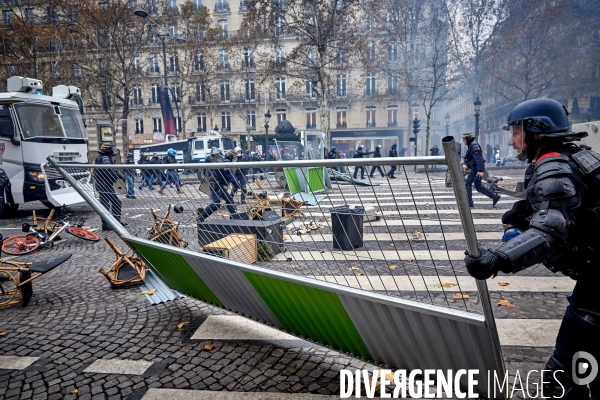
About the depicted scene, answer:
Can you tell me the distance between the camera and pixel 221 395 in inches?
104

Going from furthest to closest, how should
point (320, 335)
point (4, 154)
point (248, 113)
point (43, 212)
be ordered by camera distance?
point (248, 113) → point (43, 212) → point (4, 154) → point (320, 335)

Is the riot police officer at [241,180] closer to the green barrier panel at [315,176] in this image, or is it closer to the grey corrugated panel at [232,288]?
the green barrier panel at [315,176]

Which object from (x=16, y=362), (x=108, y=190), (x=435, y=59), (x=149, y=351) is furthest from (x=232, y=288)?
(x=435, y=59)

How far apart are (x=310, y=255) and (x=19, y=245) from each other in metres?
6.35

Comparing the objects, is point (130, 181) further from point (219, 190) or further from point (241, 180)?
point (241, 180)

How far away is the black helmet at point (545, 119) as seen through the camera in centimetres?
194

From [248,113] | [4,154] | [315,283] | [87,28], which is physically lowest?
[315,283]

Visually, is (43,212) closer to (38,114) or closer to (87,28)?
(38,114)

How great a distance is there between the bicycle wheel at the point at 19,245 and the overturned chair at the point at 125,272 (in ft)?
9.68

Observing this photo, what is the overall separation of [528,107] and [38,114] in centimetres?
1196

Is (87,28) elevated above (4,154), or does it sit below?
above

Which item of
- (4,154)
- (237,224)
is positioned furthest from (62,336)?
(4,154)

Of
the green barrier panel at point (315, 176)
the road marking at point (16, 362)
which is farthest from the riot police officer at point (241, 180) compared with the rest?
the road marking at point (16, 362)

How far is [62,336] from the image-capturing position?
364 centimetres
